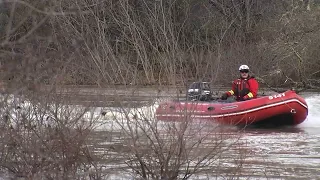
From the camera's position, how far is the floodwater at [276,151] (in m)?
8.11

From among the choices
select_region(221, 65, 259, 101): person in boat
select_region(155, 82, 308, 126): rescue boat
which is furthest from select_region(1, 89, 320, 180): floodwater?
select_region(221, 65, 259, 101): person in boat

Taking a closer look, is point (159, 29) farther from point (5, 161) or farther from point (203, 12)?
point (5, 161)

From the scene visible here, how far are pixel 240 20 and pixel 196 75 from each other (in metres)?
25.8

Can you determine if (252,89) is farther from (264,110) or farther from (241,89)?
(264,110)

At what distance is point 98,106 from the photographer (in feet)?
24.4

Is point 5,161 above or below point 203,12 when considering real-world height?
below

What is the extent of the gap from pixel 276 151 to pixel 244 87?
4099 mm

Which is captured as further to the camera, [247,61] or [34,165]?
[247,61]

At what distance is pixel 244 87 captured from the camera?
15656 millimetres

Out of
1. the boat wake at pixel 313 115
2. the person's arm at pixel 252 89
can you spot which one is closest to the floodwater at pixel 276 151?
the boat wake at pixel 313 115

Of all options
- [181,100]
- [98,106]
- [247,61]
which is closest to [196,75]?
[181,100]

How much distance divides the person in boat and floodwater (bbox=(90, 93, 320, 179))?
782 mm

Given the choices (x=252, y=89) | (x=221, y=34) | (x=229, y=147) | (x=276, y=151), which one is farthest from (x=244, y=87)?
(x=221, y=34)

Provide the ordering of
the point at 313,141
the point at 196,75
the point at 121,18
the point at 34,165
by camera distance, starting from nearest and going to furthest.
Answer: the point at 34,165, the point at 196,75, the point at 313,141, the point at 121,18
